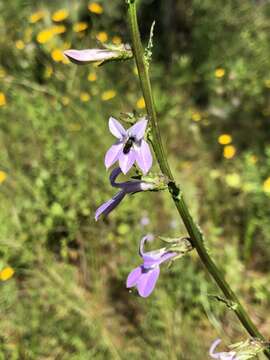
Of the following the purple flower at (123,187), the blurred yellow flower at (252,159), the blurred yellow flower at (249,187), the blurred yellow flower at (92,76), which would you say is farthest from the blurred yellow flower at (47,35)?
the purple flower at (123,187)

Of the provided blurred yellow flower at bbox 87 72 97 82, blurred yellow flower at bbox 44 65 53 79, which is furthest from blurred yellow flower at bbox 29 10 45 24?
blurred yellow flower at bbox 87 72 97 82

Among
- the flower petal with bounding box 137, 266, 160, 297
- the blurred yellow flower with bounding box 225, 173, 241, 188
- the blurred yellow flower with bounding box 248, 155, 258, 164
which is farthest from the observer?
the blurred yellow flower with bounding box 225, 173, 241, 188

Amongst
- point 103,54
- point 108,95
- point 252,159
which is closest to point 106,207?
point 103,54

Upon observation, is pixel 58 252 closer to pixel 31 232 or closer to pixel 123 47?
pixel 31 232

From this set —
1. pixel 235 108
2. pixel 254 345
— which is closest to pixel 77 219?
pixel 235 108

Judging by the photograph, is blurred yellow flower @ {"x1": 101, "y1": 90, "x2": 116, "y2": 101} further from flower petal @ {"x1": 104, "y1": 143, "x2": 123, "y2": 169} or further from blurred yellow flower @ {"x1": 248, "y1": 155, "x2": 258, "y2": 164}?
flower petal @ {"x1": 104, "y1": 143, "x2": 123, "y2": 169}

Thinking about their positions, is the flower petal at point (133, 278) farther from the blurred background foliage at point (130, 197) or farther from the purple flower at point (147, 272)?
the blurred background foliage at point (130, 197)

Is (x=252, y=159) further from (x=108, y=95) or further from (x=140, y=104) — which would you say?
(x=108, y=95)
